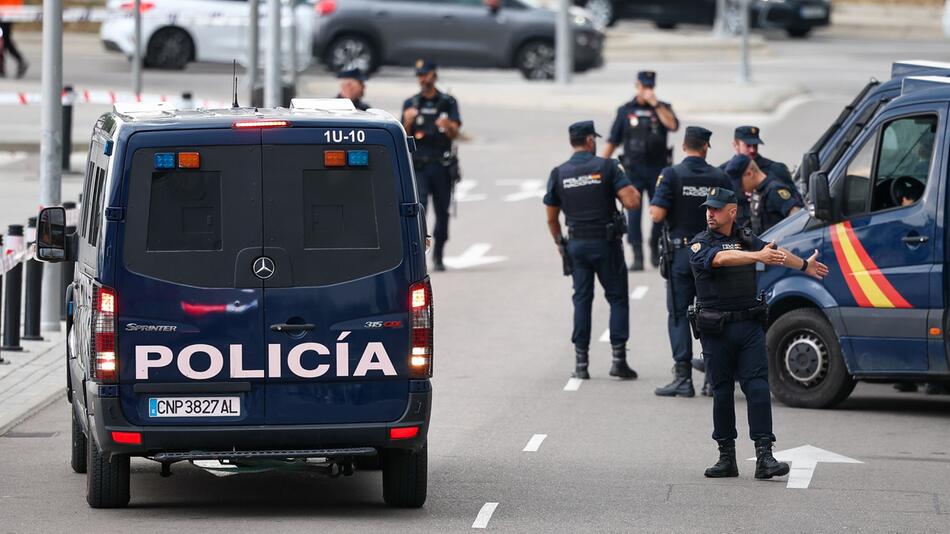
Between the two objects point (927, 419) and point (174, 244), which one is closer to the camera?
point (174, 244)

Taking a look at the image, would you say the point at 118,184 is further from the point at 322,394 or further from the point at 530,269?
the point at 530,269

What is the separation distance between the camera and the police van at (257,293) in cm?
935

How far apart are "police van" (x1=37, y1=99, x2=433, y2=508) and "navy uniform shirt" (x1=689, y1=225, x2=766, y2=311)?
2047mm

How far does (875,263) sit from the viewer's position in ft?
42.5

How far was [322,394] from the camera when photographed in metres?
9.47

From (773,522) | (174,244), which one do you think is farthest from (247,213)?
(773,522)

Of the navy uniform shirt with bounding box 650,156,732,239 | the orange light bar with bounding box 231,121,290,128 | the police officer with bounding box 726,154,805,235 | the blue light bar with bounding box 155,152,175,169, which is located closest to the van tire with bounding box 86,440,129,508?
the blue light bar with bounding box 155,152,175,169

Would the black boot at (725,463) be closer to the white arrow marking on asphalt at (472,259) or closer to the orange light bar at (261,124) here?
the orange light bar at (261,124)

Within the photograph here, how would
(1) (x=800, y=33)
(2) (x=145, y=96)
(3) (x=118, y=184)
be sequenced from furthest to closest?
(1) (x=800, y=33) < (2) (x=145, y=96) < (3) (x=118, y=184)

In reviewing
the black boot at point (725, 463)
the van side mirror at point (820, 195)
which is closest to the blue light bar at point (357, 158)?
the black boot at point (725, 463)

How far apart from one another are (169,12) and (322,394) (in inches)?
1055

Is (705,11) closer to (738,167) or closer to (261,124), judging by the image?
(738,167)

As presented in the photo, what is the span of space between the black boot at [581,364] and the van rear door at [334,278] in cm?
507

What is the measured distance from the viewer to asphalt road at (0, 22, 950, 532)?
32.2 feet
